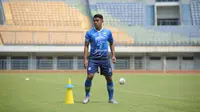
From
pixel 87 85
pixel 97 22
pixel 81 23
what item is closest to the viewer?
pixel 97 22

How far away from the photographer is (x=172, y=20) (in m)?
52.6

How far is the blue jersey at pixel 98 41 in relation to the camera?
965cm

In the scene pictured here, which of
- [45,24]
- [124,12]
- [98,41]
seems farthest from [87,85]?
[124,12]

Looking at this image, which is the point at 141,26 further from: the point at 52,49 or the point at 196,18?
the point at 52,49

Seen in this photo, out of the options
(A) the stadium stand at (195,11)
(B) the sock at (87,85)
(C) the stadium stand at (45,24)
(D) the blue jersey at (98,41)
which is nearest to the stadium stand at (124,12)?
(C) the stadium stand at (45,24)

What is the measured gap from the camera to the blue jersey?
380 inches

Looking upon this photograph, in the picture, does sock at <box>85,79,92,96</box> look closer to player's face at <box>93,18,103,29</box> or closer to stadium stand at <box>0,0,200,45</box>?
player's face at <box>93,18,103,29</box>

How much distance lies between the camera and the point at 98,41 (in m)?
9.64

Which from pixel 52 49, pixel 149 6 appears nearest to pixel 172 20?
pixel 149 6

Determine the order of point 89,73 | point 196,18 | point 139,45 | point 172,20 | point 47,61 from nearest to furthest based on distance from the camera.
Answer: point 89,73
point 47,61
point 139,45
point 196,18
point 172,20

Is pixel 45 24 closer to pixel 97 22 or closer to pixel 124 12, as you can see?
pixel 124 12

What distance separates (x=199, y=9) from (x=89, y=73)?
139ft

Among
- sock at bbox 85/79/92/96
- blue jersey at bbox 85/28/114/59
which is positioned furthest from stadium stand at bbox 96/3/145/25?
blue jersey at bbox 85/28/114/59

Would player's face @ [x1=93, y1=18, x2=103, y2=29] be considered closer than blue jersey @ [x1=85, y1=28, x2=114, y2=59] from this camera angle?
Yes
